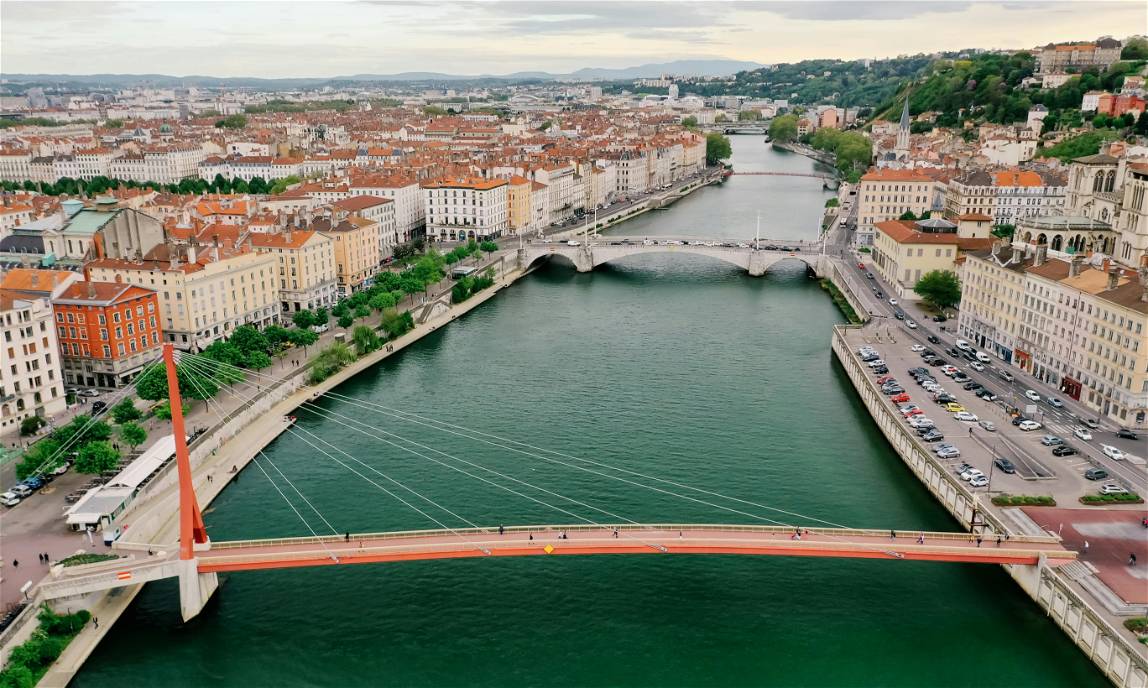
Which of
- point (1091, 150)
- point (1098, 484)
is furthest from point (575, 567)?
point (1091, 150)

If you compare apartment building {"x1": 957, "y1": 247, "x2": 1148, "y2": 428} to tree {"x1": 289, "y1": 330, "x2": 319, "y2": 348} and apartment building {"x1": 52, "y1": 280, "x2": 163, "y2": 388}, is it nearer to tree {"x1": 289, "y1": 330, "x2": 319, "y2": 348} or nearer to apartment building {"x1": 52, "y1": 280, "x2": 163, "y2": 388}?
tree {"x1": 289, "y1": 330, "x2": 319, "y2": 348}

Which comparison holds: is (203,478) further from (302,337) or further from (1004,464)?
(1004,464)

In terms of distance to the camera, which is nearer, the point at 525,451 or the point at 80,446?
the point at 80,446

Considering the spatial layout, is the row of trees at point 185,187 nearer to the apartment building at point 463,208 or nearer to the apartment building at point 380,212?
the apartment building at point 463,208

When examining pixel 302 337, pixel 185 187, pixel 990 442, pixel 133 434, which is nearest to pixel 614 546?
pixel 990 442

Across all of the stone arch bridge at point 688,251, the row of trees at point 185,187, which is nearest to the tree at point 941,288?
the stone arch bridge at point 688,251

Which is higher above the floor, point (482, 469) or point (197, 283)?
point (197, 283)

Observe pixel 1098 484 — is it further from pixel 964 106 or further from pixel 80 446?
pixel 964 106
